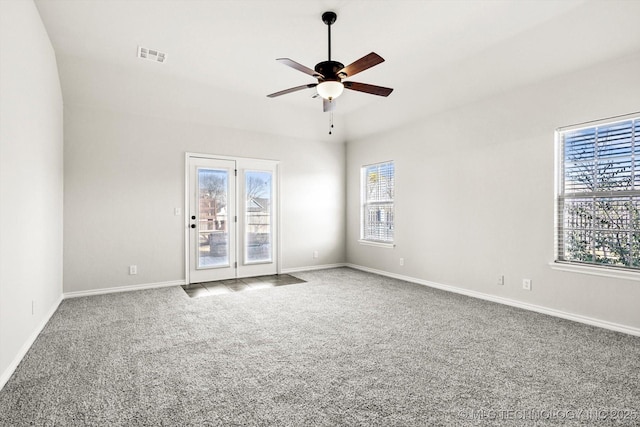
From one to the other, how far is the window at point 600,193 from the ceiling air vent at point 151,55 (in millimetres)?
4612

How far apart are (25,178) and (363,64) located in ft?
9.82

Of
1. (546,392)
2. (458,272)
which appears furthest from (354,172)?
(546,392)

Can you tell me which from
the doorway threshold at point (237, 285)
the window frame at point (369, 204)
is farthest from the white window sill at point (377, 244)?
the doorway threshold at point (237, 285)

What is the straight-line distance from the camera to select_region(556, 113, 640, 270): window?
3.25m

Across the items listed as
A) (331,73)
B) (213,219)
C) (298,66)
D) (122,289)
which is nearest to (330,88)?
(331,73)

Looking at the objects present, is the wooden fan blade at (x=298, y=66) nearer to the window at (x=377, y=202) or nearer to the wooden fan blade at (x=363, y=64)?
the wooden fan blade at (x=363, y=64)

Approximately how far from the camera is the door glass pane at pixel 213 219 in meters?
5.47

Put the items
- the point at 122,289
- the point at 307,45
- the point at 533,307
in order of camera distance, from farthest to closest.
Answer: the point at 122,289 → the point at 533,307 → the point at 307,45

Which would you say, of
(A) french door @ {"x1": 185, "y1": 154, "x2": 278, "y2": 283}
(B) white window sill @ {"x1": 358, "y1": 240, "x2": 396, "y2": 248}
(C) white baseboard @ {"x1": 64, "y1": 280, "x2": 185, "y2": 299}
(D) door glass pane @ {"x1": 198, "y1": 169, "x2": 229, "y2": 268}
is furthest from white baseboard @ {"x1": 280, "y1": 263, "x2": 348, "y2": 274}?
(C) white baseboard @ {"x1": 64, "y1": 280, "x2": 185, "y2": 299}

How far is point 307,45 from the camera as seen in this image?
12.1 feet

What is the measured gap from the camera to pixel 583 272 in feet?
11.4

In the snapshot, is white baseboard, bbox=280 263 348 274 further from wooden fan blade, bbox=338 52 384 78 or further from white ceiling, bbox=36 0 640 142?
wooden fan blade, bbox=338 52 384 78

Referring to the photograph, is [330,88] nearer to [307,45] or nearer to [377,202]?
[307,45]

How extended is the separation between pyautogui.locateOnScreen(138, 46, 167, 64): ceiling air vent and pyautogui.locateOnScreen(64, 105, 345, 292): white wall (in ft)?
4.11
